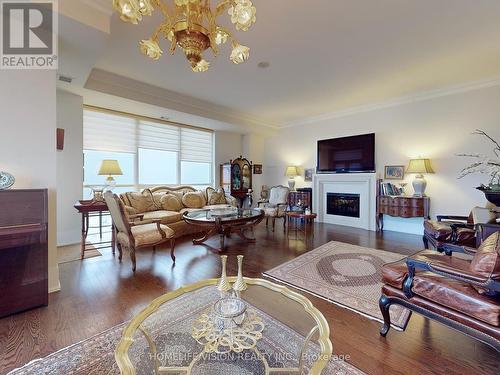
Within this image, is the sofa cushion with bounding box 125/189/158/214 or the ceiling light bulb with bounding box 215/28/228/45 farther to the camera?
the sofa cushion with bounding box 125/189/158/214

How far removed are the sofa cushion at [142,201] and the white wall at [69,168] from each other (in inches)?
33.3

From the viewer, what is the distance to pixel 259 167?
7367mm

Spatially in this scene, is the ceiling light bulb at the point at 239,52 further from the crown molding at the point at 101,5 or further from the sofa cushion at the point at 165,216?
the sofa cushion at the point at 165,216

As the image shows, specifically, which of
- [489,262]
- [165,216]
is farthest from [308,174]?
[489,262]

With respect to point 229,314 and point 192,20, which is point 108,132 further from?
point 229,314

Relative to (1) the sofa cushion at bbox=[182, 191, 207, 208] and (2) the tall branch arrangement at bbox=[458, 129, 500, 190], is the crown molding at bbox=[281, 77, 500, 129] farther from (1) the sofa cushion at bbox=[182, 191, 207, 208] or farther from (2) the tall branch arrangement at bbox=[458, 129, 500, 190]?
(1) the sofa cushion at bbox=[182, 191, 207, 208]

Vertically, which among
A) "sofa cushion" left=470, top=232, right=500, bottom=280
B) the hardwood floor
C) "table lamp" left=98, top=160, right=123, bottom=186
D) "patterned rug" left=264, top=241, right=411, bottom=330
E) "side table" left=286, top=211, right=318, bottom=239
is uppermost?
"table lamp" left=98, top=160, right=123, bottom=186

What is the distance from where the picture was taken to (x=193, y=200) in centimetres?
538

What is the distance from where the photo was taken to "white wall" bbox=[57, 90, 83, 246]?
3.89 m

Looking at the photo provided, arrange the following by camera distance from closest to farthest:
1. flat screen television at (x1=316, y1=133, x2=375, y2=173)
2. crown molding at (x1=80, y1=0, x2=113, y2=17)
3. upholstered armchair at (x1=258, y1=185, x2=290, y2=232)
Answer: crown molding at (x1=80, y1=0, x2=113, y2=17)
upholstered armchair at (x1=258, y1=185, x2=290, y2=232)
flat screen television at (x1=316, y1=133, x2=375, y2=173)

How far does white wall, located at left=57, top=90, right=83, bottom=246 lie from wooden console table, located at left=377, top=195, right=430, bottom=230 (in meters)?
6.03

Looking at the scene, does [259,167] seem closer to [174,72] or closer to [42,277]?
[174,72]

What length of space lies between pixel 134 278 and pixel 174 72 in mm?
3185

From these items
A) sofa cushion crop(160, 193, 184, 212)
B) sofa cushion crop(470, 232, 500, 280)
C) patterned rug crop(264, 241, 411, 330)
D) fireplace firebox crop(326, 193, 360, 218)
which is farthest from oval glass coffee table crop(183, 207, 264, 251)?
sofa cushion crop(470, 232, 500, 280)
